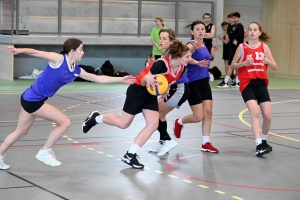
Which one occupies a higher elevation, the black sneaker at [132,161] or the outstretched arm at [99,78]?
the outstretched arm at [99,78]

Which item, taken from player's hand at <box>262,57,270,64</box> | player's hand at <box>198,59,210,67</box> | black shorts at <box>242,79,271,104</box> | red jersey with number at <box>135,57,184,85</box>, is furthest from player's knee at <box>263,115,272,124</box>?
red jersey with number at <box>135,57,184,85</box>

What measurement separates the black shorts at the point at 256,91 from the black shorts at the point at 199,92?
56cm

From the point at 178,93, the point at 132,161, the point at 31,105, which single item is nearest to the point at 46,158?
the point at 31,105

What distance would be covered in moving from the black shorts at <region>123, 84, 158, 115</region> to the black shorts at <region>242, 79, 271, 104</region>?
68.0 inches

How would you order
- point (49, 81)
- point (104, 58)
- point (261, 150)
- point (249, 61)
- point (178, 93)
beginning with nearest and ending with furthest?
point (49, 81), point (178, 93), point (261, 150), point (249, 61), point (104, 58)

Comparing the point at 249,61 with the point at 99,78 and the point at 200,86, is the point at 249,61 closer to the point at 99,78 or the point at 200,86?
the point at 200,86

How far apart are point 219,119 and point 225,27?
999cm

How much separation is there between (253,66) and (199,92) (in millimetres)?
907

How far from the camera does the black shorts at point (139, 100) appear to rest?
25.8 ft

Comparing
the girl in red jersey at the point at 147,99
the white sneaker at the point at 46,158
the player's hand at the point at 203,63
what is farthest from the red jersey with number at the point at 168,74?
the white sneaker at the point at 46,158

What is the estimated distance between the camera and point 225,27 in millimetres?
21781

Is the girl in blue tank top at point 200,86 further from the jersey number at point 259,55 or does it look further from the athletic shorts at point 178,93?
the jersey number at point 259,55

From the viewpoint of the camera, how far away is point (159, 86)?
301 inches

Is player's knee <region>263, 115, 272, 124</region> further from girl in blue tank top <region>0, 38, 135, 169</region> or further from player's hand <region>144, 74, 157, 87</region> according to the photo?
girl in blue tank top <region>0, 38, 135, 169</region>
